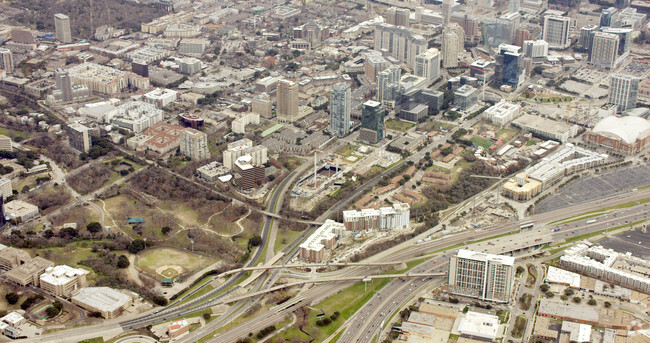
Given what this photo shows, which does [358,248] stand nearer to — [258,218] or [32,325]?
[258,218]

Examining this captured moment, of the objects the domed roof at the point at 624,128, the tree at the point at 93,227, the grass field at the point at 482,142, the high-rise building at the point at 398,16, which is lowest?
the tree at the point at 93,227

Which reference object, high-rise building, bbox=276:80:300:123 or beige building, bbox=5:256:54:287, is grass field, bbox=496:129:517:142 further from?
beige building, bbox=5:256:54:287

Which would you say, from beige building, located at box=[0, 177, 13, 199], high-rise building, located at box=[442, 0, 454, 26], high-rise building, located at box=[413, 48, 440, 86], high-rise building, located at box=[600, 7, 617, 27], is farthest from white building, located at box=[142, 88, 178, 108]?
high-rise building, located at box=[600, 7, 617, 27]

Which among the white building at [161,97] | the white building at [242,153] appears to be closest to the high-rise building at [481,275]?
the white building at [242,153]

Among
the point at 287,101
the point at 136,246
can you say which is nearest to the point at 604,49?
the point at 287,101

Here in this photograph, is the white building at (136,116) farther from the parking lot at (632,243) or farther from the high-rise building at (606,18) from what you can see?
the high-rise building at (606,18)

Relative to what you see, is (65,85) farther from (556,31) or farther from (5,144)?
(556,31)
